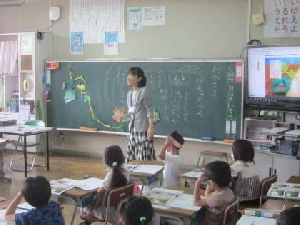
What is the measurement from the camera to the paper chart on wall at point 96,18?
22.3ft

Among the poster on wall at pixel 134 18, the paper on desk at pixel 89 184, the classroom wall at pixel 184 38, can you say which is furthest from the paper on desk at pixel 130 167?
the poster on wall at pixel 134 18

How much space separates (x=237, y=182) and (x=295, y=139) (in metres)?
1.45

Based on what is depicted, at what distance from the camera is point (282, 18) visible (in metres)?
5.53

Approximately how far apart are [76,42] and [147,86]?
5.41ft

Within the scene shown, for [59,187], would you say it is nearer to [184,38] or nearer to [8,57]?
[184,38]

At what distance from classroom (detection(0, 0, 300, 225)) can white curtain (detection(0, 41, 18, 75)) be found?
0.02 meters

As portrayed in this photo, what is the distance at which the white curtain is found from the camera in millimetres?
7582

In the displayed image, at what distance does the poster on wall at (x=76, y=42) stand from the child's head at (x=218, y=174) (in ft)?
16.1

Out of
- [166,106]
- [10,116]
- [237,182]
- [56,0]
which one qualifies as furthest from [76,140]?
[237,182]

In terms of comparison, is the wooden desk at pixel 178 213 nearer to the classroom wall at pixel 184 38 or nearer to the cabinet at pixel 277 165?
the cabinet at pixel 277 165

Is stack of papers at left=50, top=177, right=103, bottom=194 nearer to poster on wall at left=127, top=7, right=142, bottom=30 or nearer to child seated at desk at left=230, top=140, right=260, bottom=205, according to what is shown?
child seated at desk at left=230, top=140, right=260, bottom=205

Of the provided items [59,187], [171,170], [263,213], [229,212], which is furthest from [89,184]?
[263,213]

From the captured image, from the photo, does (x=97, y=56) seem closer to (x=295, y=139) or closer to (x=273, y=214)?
(x=295, y=139)

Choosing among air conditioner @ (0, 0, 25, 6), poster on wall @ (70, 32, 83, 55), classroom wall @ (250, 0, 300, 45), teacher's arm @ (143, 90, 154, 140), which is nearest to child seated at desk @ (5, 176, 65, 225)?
teacher's arm @ (143, 90, 154, 140)
